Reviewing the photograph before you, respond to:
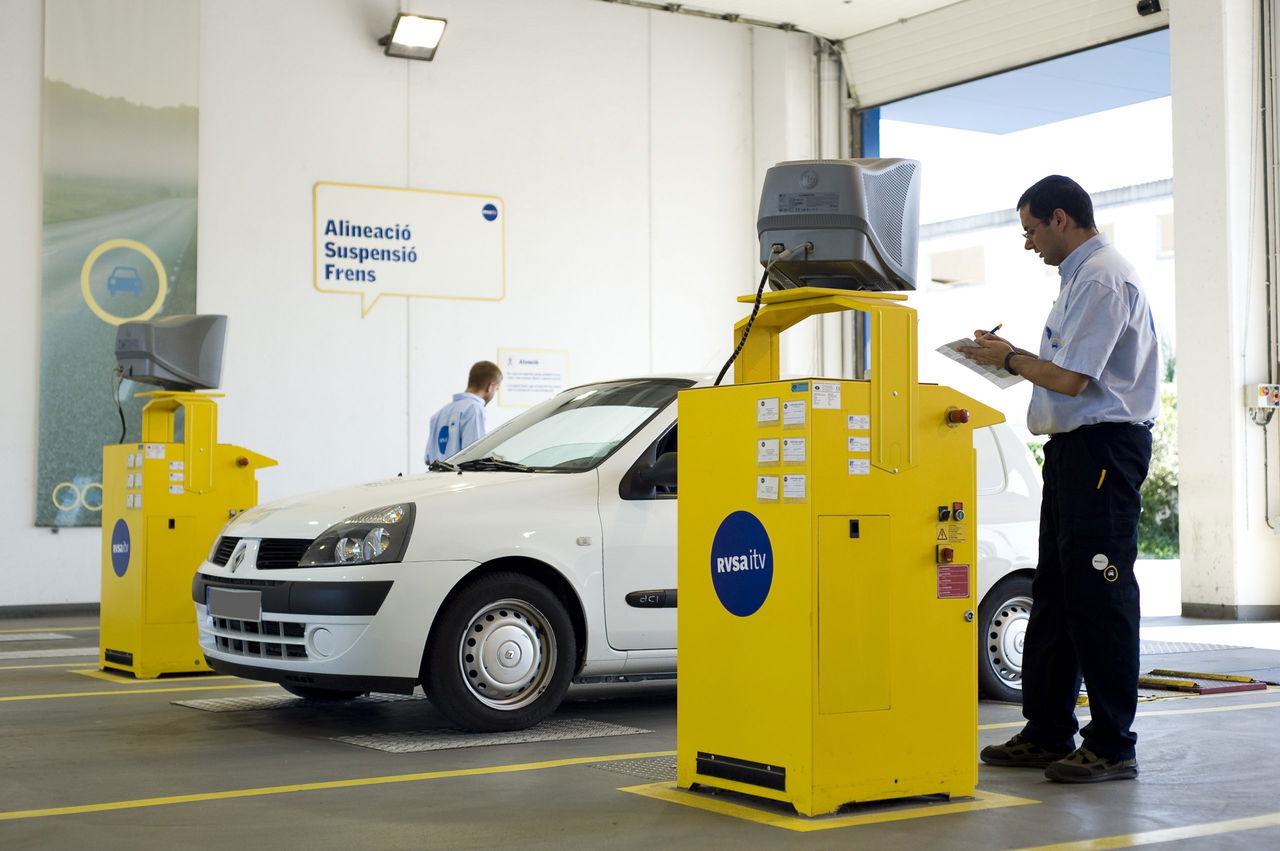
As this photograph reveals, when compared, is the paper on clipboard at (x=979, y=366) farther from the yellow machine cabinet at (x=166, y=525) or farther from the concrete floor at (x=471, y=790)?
the yellow machine cabinet at (x=166, y=525)

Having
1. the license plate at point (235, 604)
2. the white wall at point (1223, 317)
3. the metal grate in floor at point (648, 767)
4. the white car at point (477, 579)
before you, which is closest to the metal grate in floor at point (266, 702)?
the white car at point (477, 579)

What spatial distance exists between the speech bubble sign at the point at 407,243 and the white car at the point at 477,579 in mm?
7416

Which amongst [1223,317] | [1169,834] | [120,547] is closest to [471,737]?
[1169,834]

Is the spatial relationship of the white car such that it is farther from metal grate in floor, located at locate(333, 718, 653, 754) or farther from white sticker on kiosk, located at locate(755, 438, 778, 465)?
white sticker on kiosk, located at locate(755, 438, 778, 465)

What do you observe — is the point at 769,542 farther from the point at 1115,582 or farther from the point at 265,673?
the point at 265,673

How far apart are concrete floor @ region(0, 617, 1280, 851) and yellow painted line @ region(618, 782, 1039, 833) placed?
24 millimetres

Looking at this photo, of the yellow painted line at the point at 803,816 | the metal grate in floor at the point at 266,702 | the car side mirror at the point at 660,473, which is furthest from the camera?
the metal grate in floor at the point at 266,702

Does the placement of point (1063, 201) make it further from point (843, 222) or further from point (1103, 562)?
point (1103, 562)

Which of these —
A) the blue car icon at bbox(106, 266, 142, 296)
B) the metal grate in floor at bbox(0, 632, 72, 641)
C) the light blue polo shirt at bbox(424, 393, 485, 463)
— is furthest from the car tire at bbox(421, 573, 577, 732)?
the blue car icon at bbox(106, 266, 142, 296)

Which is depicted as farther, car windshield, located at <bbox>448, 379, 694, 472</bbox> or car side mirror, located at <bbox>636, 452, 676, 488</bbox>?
car windshield, located at <bbox>448, 379, 694, 472</bbox>

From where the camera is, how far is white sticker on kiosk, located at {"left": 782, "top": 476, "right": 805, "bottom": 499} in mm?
4309

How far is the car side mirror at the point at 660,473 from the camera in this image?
20.5 feet

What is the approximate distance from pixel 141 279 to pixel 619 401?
749 cm

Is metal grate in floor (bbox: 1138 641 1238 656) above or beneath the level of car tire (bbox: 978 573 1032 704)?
beneath
